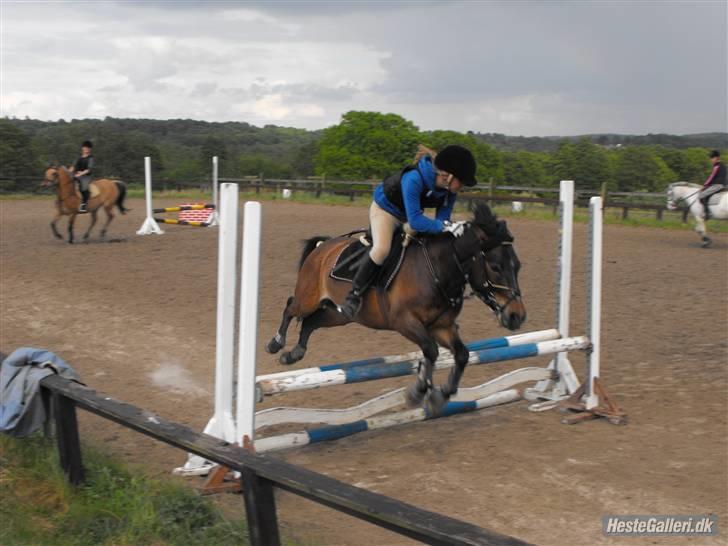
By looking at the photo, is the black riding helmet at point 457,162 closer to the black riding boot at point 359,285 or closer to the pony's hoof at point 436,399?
the black riding boot at point 359,285

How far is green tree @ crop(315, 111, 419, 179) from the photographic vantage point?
4675 centimetres

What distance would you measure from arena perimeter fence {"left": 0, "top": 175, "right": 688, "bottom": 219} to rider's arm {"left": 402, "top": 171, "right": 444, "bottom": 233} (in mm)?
15895

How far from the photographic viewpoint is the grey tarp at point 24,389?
4.05 meters

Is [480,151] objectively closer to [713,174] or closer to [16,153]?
[16,153]

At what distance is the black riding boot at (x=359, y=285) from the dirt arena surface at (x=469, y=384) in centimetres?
94

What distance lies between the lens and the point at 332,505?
244cm

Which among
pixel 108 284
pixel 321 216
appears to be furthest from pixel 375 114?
pixel 108 284

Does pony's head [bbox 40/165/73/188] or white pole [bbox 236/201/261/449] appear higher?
pony's head [bbox 40/165/73/188]

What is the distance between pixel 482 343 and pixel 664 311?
4.65 meters

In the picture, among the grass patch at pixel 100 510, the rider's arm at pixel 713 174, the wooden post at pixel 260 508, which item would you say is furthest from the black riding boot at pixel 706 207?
the wooden post at pixel 260 508

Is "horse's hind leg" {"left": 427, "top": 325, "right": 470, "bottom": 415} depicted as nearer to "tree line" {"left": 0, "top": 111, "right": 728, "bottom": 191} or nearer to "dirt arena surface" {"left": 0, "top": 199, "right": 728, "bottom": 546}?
"dirt arena surface" {"left": 0, "top": 199, "right": 728, "bottom": 546}

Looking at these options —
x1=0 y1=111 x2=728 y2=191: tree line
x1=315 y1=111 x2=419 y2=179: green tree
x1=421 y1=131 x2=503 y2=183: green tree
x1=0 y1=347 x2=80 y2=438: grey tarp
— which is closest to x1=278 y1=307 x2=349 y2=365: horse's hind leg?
x1=0 y1=347 x2=80 y2=438: grey tarp

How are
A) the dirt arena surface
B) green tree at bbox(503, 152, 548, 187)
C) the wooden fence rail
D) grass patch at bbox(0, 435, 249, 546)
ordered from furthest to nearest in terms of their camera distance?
green tree at bbox(503, 152, 548, 187), the dirt arena surface, grass patch at bbox(0, 435, 249, 546), the wooden fence rail

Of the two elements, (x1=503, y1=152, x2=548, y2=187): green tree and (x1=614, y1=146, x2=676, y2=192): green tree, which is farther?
(x1=503, y1=152, x2=548, y2=187): green tree
